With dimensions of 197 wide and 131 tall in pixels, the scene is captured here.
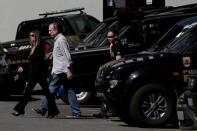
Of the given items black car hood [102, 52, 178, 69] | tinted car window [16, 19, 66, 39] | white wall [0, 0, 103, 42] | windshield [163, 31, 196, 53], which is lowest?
white wall [0, 0, 103, 42]

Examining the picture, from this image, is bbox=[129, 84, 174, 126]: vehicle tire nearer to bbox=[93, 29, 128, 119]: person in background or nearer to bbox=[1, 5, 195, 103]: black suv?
bbox=[93, 29, 128, 119]: person in background

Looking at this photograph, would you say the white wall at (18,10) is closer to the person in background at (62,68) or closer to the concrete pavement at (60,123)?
the concrete pavement at (60,123)

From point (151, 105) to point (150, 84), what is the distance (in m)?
0.34

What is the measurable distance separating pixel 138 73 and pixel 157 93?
0.44 metres

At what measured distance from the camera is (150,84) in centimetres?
1293

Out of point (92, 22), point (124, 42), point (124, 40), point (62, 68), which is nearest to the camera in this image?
point (62, 68)

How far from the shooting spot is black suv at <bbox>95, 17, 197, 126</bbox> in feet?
42.3

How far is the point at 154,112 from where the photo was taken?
13.0 metres

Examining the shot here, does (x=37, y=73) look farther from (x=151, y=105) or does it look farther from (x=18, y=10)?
(x=18, y=10)

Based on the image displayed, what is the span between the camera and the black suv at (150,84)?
507 inches

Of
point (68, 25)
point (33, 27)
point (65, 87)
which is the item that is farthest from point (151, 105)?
point (33, 27)

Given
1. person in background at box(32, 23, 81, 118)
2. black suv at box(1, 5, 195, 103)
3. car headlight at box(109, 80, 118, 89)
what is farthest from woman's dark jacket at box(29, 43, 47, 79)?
car headlight at box(109, 80, 118, 89)

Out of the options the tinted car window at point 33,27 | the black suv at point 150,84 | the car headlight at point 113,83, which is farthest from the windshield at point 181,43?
the tinted car window at point 33,27

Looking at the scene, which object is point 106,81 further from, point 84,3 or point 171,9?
point 84,3
